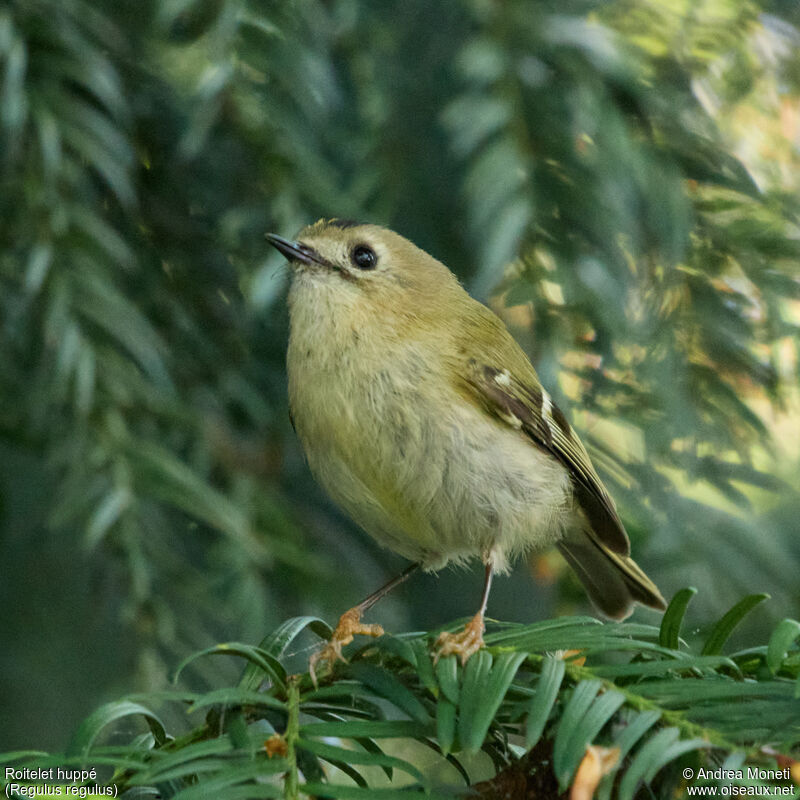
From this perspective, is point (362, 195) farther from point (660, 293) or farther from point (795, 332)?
point (795, 332)

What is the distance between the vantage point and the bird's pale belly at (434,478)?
3.57ft

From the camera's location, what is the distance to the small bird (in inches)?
43.1

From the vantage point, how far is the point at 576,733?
481mm

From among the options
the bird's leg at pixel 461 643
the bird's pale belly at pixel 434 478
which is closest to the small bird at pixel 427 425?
the bird's pale belly at pixel 434 478

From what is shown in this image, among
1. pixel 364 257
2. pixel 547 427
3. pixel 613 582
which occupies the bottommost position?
pixel 613 582

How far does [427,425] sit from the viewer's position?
1.09 m

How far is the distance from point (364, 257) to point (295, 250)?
0.20m

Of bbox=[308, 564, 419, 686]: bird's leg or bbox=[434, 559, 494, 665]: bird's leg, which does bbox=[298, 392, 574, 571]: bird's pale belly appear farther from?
bbox=[434, 559, 494, 665]: bird's leg

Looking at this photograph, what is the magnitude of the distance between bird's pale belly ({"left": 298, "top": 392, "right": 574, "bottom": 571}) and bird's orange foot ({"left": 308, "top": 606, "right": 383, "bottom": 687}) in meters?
0.14

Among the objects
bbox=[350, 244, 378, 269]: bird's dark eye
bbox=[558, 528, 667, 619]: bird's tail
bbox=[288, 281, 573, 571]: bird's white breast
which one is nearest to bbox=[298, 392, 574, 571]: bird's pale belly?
bbox=[288, 281, 573, 571]: bird's white breast

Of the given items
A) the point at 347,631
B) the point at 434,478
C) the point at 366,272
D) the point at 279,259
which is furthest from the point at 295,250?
the point at 347,631

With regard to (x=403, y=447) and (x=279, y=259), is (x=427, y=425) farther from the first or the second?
(x=279, y=259)

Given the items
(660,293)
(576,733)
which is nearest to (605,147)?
(660,293)

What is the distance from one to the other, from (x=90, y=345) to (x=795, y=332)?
78cm
